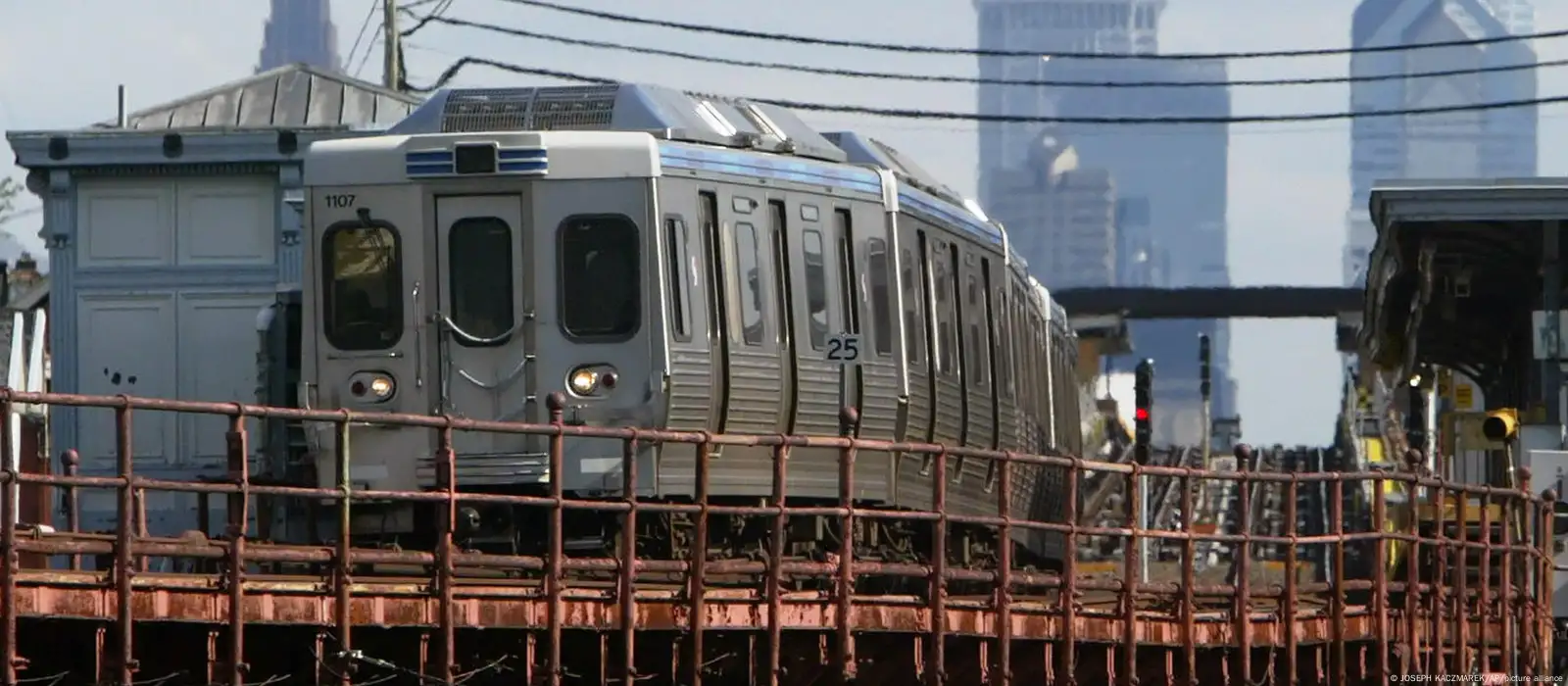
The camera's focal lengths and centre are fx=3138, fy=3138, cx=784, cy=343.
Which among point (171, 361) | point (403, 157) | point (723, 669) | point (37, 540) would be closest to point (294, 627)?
point (37, 540)

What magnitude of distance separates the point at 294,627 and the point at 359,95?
1876cm

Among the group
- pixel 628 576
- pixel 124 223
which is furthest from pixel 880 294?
pixel 124 223

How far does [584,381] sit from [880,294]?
2.11 meters

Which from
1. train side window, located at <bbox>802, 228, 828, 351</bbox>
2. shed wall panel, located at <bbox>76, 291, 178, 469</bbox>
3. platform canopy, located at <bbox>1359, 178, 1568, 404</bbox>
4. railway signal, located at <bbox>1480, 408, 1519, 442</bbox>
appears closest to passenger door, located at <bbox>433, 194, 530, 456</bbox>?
train side window, located at <bbox>802, 228, 828, 351</bbox>

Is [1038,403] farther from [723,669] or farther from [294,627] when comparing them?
[294,627]

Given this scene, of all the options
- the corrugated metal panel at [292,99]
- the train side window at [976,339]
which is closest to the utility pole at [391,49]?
the corrugated metal panel at [292,99]

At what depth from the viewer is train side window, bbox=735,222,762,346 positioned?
18422mm

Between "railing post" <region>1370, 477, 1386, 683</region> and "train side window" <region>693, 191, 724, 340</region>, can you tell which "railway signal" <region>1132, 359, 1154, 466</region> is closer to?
"railing post" <region>1370, 477, 1386, 683</region>

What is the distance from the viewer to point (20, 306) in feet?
129

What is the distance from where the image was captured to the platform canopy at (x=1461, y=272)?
2767 centimetres

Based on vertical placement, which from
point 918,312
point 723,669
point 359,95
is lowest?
point 723,669

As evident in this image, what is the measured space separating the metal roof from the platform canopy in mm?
9884

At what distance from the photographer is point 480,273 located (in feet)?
60.3

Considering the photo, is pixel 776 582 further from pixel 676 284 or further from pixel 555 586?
pixel 676 284
